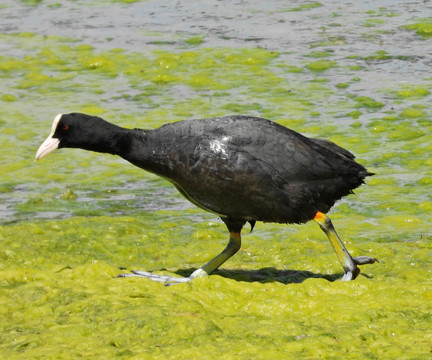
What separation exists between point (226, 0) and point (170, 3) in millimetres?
1018

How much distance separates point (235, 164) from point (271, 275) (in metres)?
1.21

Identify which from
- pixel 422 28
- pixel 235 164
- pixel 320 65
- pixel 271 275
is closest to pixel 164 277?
pixel 271 275

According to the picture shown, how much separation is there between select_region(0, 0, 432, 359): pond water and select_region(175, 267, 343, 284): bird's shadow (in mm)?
26

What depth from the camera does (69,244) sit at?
8.12 metres

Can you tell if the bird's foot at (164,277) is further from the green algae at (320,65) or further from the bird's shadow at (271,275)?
the green algae at (320,65)

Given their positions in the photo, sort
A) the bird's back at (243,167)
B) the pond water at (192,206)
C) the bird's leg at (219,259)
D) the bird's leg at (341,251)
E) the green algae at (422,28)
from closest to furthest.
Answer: the pond water at (192,206) < the bird's back at (243,167) < the bird's leg at (341,251) < the bird's leg at (219,259) < the green algae at (422,28)

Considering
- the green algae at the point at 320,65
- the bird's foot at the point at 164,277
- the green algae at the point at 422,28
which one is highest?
the bird's foot at the point at 164,277

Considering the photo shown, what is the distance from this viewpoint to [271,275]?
732 centimetres

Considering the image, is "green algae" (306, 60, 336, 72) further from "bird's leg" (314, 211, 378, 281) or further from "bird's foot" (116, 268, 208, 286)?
"bird's foot" (116, 268, 208, 286)

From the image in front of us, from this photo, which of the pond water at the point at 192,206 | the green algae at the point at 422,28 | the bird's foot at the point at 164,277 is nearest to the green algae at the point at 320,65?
the pond water at the point at 192,206

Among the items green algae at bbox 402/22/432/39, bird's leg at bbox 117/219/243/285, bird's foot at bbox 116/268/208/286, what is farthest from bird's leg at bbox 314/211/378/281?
green algae at bbox 402/22/432/39

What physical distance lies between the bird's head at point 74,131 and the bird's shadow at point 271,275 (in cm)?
138


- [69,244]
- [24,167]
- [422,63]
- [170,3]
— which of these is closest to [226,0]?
[170,3]

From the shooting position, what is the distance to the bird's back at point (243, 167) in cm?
655
